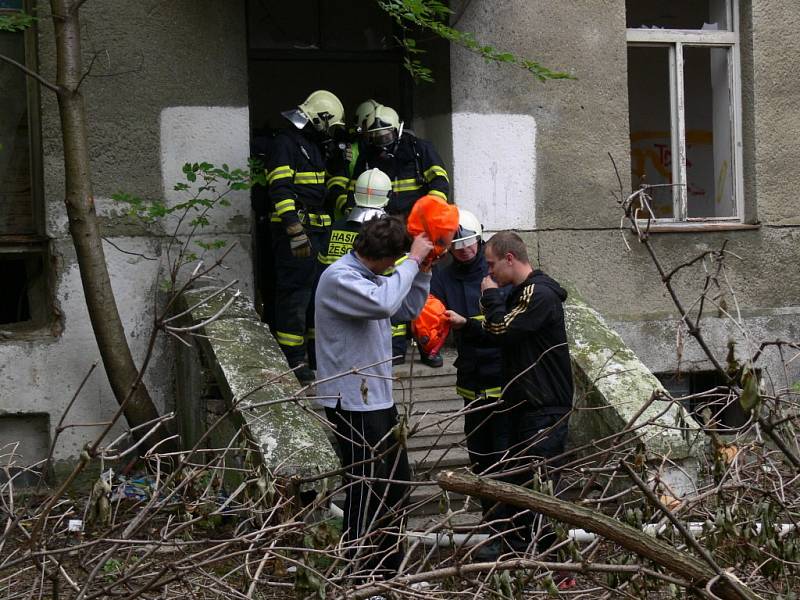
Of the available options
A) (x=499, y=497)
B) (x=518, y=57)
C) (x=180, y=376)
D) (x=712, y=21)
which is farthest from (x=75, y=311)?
(x=712, y=21)

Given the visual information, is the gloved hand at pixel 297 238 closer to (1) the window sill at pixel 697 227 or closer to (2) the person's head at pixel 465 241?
(2) the person's head at pixel 465 241

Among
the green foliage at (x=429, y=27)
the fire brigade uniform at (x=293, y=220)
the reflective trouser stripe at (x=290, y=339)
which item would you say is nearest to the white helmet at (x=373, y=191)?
the fire brigade uniform at (x=293, y=220)

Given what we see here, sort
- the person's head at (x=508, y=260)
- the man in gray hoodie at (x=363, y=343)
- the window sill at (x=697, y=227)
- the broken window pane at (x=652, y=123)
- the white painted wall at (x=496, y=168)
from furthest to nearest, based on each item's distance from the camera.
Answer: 1. the broken window pane at (x=652, y=123)
2. the window sill at (x=697, y=227)
3. the white painted wall at (x=496, y=168)
4. the person's head at (x=508, y=260)
5. the man in gray hoodie at (x=363, y=343)

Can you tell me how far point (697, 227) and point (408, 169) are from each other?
90.7 inches

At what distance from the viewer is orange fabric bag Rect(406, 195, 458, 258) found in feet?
18.1

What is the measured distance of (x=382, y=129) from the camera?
24.5 feet

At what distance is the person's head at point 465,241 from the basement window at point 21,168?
2836 millimetres

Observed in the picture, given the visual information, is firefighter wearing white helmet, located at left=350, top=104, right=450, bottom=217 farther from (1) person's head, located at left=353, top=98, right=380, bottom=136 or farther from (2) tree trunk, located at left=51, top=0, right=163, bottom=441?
(2) tree trunk, located at left=51, top=0, right=163, bottom=441

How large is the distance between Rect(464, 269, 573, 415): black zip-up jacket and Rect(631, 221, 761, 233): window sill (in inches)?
119

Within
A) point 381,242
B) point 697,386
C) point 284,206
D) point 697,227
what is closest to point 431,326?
point 381,242

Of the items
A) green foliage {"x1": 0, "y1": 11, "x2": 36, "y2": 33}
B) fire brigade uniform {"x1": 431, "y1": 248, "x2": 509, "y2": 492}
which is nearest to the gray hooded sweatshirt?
fire brigade uniform {"x1": 431, "y1": 248, "x2": 509, "y2": 492}

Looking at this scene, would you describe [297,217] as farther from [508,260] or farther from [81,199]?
[508,260]

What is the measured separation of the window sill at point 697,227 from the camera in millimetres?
8195

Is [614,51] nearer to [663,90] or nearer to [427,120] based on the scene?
[427,120]
